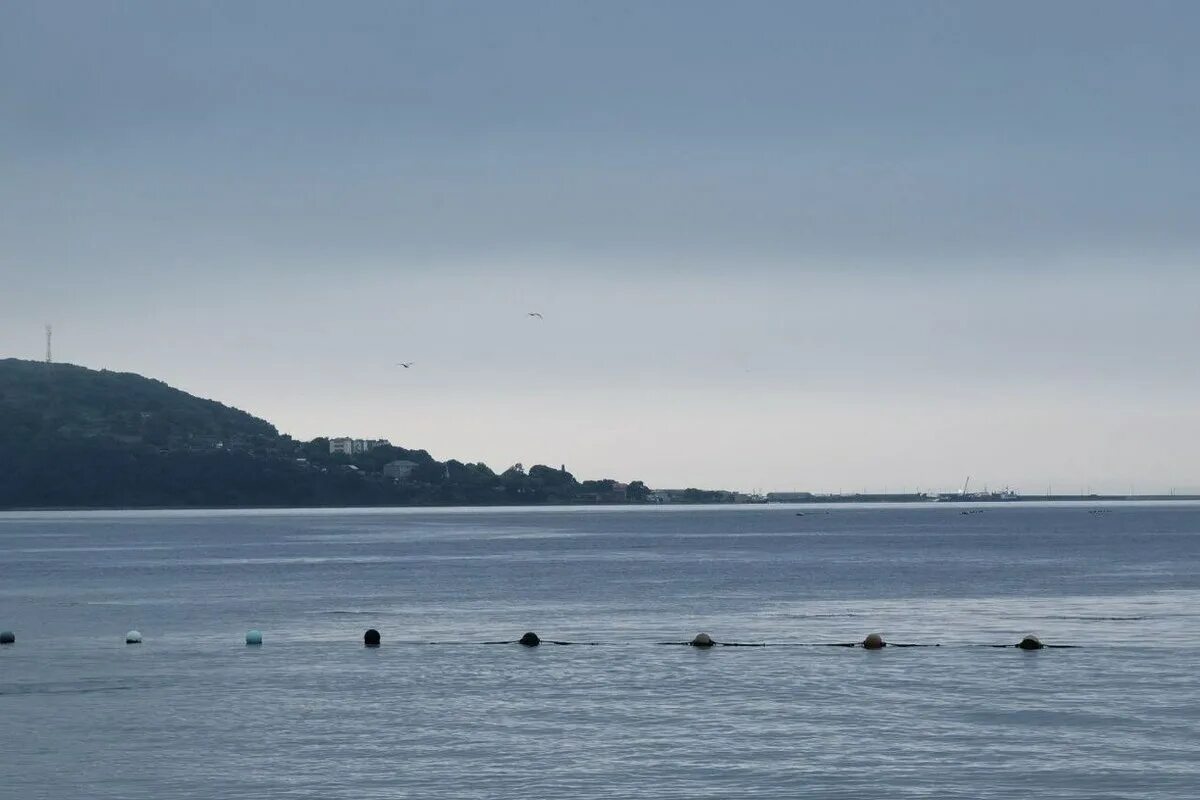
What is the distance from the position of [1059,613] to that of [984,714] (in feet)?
135

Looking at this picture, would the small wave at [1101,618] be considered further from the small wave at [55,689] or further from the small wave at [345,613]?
the small wave at [55,689]

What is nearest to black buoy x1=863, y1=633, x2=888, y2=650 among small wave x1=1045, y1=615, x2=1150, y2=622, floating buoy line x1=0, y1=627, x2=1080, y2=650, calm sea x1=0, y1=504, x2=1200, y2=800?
floating buoy line x1=0, y1=627, x2=1080, y2=650

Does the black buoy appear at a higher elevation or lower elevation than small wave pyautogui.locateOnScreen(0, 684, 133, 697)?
higher

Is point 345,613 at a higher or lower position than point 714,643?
lower

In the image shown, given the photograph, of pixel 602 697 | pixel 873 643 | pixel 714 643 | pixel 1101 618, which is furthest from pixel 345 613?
pixel 1101 618

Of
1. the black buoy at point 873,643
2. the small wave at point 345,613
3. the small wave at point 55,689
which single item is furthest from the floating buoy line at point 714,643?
the small wave at point 345,613

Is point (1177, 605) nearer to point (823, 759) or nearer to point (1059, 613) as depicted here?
point (1059, 613)

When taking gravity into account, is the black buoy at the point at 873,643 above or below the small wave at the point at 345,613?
above

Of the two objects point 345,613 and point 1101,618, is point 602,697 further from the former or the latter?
point 345,613

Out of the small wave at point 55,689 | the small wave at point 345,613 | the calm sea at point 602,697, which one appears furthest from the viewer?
the small wave at point 345,613

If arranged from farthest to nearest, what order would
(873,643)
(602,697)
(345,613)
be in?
(345,613) → (873,643) → (602,697)

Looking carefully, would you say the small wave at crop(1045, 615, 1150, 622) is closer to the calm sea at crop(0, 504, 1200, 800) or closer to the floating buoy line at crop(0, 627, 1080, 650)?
the calm sea at crop(0, 504, 1200, 800)

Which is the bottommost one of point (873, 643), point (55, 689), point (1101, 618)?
point (55, 689)

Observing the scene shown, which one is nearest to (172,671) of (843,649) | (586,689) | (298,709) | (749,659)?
(298,709)
